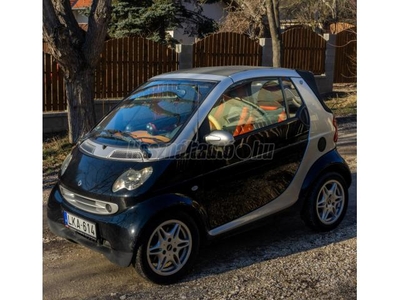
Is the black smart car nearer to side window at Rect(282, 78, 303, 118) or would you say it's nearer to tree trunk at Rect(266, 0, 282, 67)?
side window at Rect(282, 78, 303, 118)

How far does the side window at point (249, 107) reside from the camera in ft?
13.5

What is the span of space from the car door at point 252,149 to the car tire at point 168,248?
9.5 inches

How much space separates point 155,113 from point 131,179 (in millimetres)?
821

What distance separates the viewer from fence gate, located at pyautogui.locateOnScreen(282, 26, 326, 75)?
50.2ft

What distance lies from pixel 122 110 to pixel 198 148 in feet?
3.51

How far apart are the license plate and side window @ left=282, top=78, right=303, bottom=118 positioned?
2101 mm

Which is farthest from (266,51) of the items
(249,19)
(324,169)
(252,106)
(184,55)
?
(252,106)

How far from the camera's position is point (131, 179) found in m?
3.65

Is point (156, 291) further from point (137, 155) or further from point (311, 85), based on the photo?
point (311, 85)

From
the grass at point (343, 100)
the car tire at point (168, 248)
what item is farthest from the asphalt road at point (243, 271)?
the grass at point (343, 100)

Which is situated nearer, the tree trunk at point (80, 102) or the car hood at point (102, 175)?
the car hood at point (102, 175)

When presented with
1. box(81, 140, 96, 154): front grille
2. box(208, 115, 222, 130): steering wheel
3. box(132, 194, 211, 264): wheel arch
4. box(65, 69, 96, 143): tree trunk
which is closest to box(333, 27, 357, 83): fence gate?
box(65, 69, 96, 143): tree trunk

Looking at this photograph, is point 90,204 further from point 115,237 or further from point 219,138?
point 219,138

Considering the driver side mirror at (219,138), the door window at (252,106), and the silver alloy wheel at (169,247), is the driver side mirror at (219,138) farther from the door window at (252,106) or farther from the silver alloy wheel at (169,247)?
the silver alloy wheel at (169,247)
